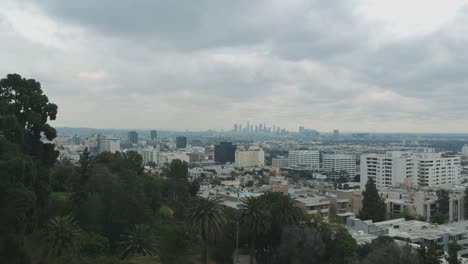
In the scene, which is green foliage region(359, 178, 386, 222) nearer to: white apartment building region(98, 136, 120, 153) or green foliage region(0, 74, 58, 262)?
green foliage region(0, 74, 58, 262)

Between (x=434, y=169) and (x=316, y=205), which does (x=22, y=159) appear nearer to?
(x=316, y=205)

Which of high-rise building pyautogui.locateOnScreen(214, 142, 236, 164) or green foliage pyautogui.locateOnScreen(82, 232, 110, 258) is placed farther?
high-rise building pyautogui.locateOnScreen(214, 142, 236, 164)

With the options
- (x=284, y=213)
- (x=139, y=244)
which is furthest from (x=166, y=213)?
(x=139, y=244)

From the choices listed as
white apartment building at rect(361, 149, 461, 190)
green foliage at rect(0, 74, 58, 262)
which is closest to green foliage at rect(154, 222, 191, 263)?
green foliage at rect(0, 74, 58, 262)

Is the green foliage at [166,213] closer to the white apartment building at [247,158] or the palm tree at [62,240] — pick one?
the palm tree at [62,240]

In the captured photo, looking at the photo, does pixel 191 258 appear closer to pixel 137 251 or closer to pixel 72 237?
pixel 137 251

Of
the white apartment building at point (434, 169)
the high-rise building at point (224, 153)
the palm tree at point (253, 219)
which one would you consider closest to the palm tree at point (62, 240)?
the palm tree at point (253, 219)

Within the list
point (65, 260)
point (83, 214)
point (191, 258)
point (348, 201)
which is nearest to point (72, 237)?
point (65, 260)

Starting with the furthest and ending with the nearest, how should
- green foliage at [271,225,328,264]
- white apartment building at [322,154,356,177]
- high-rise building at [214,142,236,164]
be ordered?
1. high-rise building at [214,142,236,164]
2. white apartment building at [322,154,356,177]
3. green foliage at [271,225,328,264]
